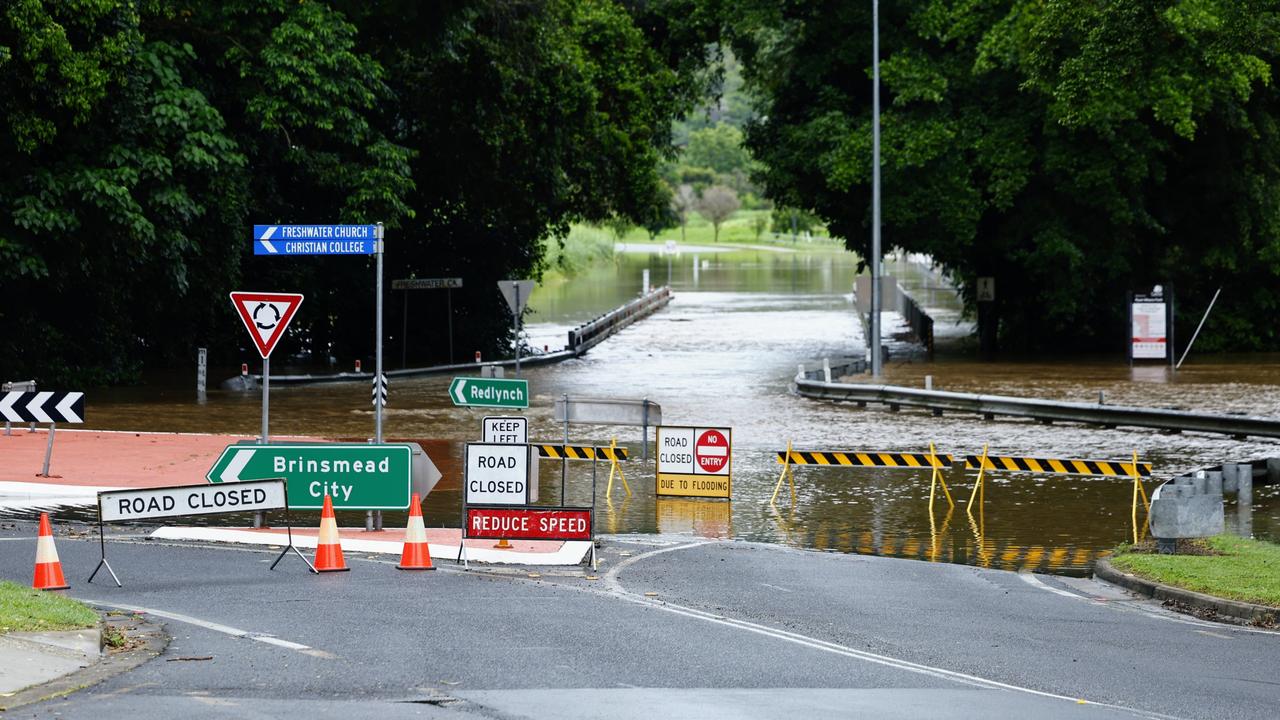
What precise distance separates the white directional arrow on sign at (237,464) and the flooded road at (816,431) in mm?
2945

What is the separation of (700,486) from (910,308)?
36.0 meters

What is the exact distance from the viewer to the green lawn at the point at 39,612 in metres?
10.8

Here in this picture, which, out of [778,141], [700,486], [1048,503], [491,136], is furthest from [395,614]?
[778,141]

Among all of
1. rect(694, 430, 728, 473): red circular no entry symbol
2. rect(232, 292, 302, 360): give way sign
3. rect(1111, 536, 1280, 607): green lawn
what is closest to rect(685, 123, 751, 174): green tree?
rect(694, 430, 728, 473): red circular no entry symbol

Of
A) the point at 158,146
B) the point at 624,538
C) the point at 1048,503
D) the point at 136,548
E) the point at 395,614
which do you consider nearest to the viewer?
the point at 395,614

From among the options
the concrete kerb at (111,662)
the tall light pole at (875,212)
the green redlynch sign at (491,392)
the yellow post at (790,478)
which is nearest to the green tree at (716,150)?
the tall light pole at (875,212)

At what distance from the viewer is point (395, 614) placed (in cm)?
1226

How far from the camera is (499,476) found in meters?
17.0

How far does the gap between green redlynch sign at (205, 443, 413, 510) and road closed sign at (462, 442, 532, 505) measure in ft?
2.48

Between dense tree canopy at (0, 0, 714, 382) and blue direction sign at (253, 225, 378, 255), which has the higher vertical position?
dense tree canopy at (0, 0, 714, 382)

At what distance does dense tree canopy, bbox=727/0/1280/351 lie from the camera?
35.9 m

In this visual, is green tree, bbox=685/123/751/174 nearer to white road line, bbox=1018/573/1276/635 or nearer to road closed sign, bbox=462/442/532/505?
road closed sign, bbox=462/442/532/505

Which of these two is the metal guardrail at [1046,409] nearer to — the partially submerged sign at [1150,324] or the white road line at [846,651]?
the partially submerged sign at [1150,324]

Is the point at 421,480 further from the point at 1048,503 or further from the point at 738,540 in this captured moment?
the point at 1048,503
